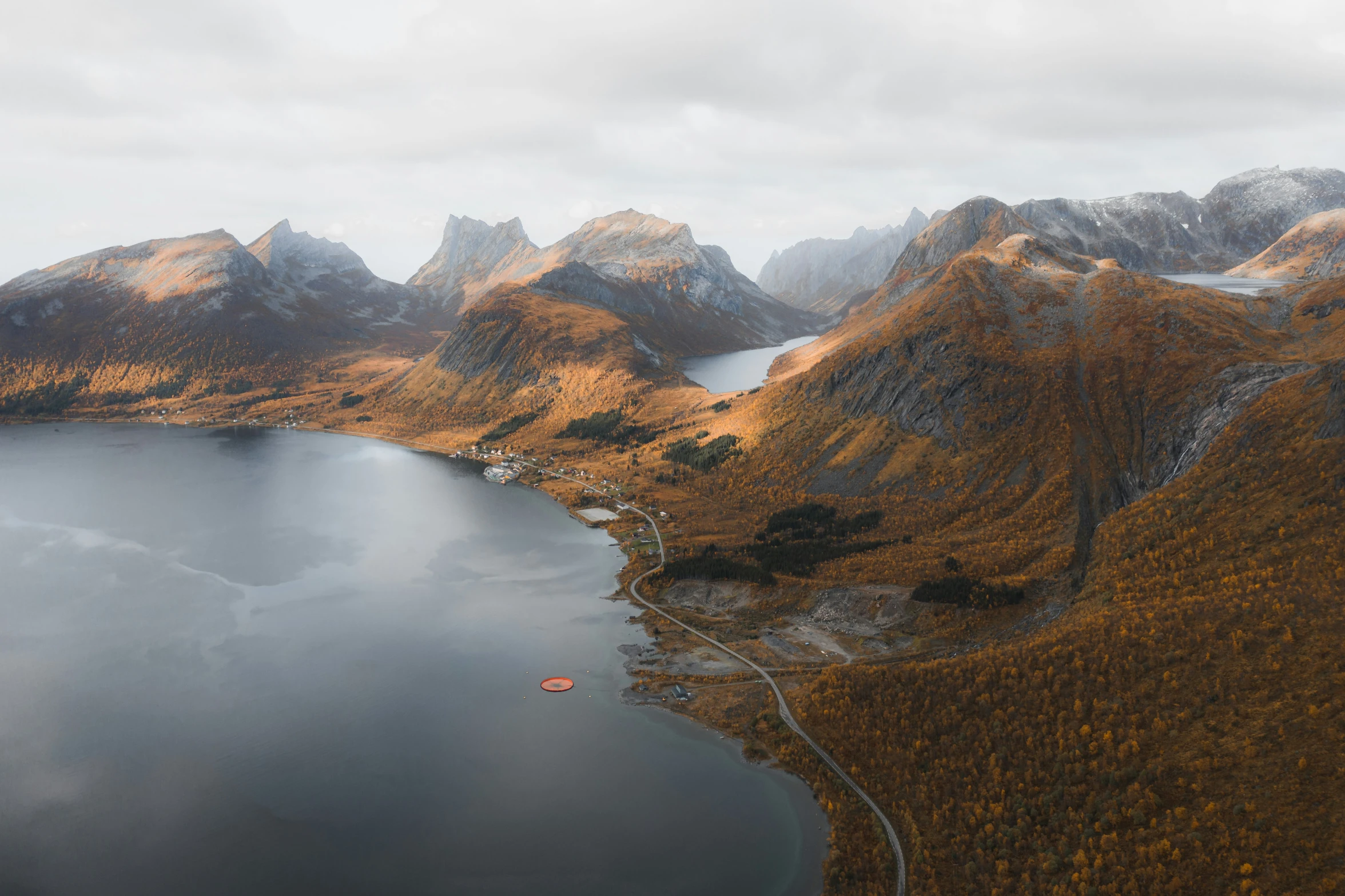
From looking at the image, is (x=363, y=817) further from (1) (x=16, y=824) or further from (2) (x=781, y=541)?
(2) (x=781, y=541)

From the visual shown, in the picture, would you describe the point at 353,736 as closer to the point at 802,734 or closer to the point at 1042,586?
the point at 802,734

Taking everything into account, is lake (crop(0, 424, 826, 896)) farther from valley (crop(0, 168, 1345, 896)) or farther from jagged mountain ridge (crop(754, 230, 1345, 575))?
jagged mountain ridge (crop(754, 230, 1345, 575))

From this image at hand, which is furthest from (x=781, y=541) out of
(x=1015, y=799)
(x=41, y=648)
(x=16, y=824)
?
(x=41, y=648)

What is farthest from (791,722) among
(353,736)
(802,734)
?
(353,736)

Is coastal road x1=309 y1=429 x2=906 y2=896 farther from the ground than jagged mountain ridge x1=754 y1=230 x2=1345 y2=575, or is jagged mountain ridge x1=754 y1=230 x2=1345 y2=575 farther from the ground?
jagged mountain ridge x1=754 y1=230 x2=1345 y2=575

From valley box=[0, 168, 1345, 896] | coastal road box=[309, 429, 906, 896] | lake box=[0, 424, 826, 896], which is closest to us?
valley box=[0, 168, 1345, 896]

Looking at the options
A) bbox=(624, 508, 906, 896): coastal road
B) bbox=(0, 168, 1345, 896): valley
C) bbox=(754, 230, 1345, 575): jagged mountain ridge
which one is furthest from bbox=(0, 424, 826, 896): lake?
bbox=(754, 230, 1345, 575): jagged mountain ridge

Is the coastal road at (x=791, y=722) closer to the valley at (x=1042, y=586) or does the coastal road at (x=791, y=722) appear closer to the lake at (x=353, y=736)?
the valley at (x=1042, y=586)

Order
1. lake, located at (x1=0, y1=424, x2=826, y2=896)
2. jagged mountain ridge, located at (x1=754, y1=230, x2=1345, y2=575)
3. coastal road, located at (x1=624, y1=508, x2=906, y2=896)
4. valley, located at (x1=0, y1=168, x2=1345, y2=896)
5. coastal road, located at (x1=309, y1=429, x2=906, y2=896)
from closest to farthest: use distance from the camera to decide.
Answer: valley, located at (x1=0, y1=168, x2=1345, y2=896) < coastal road, located at (x1=624, y1=508, x2=906, y2=896) < coastal road, located at (x1=309, y1=429, x2=906, y2=896) < lake, located at (x1=0, y1=424, x2=826, y2=896) < jagged mountain ridge, located at (x1=754, y1=230, x2=1345, y2=575)
